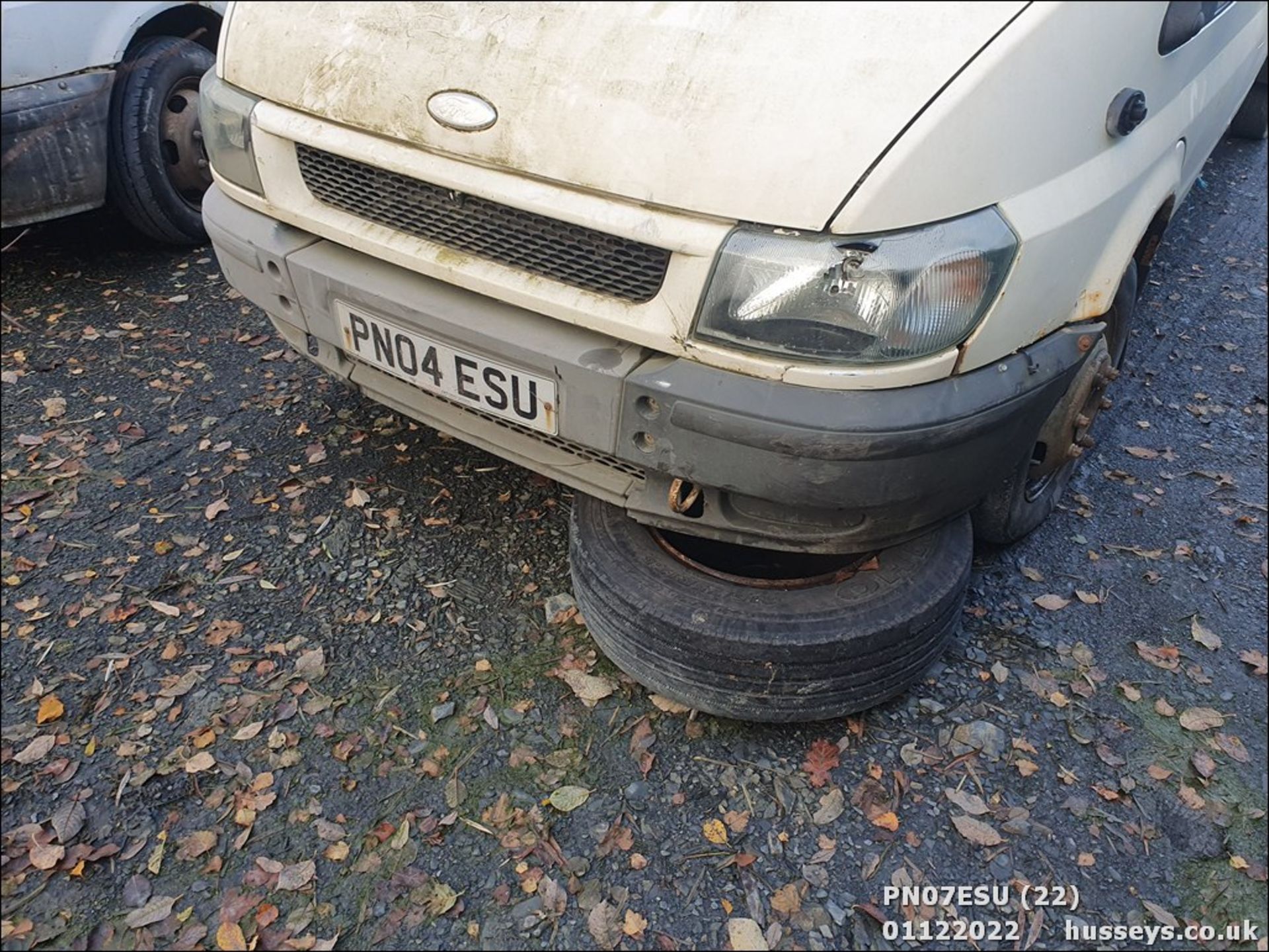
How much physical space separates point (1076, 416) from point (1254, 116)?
19.5 ft

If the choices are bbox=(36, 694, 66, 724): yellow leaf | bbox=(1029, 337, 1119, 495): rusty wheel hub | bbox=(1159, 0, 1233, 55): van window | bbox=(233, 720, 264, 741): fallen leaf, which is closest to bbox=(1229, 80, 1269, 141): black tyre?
bbox=(1159, 0, 1233, 55): van window

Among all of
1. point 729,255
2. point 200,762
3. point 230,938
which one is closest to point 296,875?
point 230,938

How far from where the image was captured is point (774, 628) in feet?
7.27

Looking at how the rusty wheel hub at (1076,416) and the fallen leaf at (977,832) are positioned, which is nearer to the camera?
the fallen leaf at (977,832)

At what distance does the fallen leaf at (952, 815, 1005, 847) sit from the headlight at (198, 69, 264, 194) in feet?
8.15

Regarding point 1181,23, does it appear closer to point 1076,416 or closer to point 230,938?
point 1076,416

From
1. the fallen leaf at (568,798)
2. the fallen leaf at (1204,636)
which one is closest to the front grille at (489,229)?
the fallen leaf at (568,798)

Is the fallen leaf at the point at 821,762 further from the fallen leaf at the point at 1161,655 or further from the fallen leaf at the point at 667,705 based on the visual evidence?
the fallen leaf at the point at 1161,655

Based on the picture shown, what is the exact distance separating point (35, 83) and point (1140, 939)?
461 centimetres

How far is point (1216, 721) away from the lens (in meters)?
2.50

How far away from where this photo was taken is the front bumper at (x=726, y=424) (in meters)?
1.92

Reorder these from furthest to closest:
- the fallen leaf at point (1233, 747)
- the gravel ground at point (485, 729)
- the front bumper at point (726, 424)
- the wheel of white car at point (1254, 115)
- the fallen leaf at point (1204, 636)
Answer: the wheel of white car at point (1254, 115)
the fallen leaf at point (1204, 636)
the fallen leaf at point (1233, 747)
the gravel ground at point (485, 729)
the front bumper at point (726, 424)

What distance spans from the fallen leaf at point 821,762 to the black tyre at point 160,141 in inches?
149

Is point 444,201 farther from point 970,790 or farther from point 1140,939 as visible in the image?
point 1140,939
